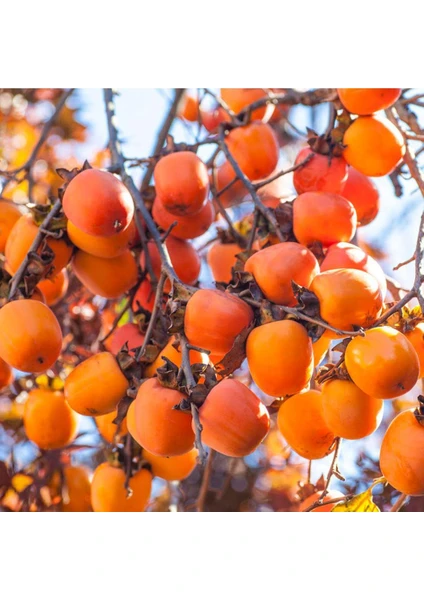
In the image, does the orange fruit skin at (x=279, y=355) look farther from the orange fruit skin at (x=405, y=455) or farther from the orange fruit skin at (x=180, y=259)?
the orange fruit skin at (x=180, y=259)

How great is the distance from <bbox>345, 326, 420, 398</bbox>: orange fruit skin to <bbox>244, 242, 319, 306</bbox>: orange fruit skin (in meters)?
0.13

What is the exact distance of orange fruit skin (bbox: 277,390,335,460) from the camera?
1.04m

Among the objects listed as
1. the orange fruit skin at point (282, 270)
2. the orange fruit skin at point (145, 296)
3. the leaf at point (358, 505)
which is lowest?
the leaf at point (358, 505)

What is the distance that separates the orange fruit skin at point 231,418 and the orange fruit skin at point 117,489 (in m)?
0.41

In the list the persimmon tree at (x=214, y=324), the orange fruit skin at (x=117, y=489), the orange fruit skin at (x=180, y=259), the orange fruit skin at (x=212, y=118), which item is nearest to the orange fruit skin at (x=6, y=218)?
the persimmon tree at (x=214, y=324)

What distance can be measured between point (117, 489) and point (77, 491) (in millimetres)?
308

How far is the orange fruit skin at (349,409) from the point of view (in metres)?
0.93

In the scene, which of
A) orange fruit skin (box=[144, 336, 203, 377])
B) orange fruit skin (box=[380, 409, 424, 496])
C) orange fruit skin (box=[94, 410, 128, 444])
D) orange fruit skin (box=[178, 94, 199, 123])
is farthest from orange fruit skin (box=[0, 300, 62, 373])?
orange fruit skin (box=[178, 94, 199, 123])

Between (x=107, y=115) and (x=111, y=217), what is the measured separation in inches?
17.1

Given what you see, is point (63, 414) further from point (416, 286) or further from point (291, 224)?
point (416, 286)

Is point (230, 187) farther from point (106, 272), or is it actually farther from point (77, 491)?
point (77, 491)
